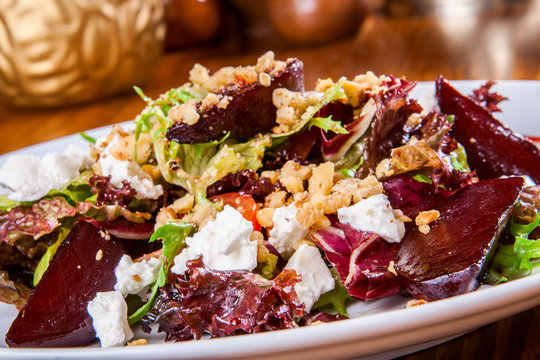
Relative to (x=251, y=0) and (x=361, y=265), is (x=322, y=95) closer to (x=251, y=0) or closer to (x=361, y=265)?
(x=361, y=265)

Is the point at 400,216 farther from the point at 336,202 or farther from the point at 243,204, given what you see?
the point at 243,204

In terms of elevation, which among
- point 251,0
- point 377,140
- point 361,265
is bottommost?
point 251,0

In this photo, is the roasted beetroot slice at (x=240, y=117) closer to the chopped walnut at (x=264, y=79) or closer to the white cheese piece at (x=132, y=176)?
the chopped walnut at (x=264, y=79)

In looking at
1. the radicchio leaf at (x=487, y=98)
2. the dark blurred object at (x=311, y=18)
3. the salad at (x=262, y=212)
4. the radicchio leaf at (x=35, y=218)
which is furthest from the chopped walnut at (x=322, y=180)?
the dark blurred object at (x=311, y=18)

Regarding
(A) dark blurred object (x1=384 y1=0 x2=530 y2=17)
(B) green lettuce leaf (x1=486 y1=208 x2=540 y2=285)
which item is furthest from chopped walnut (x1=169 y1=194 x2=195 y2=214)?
(A) dark blurred object (x1=384 y1=0 x2=530 y2=17)

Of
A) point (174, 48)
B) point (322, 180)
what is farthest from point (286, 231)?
point (174, 48)

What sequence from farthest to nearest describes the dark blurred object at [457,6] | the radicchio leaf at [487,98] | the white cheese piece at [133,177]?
the dark blurred object at [457,6]
the radicchio leaf at [487,98]
the white cheese piece at [133,177]

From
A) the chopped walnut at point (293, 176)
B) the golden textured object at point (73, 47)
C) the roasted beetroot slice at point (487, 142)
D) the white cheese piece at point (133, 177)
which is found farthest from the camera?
the golden textured object at point (73, 47)

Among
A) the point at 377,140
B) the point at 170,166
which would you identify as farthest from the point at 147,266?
the point at 377,140
